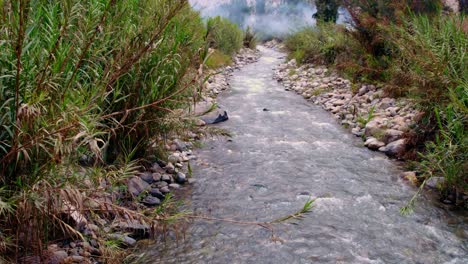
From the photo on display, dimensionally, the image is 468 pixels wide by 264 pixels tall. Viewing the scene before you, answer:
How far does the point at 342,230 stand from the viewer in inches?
157

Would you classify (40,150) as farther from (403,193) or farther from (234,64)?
(234,64)

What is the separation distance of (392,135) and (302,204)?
2.74 m

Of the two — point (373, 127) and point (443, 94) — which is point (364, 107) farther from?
point (443, 94)

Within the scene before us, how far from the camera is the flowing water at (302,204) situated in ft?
11.8

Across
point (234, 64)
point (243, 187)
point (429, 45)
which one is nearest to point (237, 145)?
point (243, 187)

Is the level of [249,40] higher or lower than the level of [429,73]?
lower

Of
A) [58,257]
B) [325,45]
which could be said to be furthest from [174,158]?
[325,45]

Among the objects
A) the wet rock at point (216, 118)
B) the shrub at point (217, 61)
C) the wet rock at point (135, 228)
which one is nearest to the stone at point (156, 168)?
the wet rock at point (135, 228)

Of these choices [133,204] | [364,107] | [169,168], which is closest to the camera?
[133,204]

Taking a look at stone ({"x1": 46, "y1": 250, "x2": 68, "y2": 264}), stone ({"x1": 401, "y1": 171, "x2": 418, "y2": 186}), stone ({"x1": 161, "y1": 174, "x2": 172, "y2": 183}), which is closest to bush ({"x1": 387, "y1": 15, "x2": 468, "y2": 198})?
stone ({"x1": 401, "y1": 171, "x2": 418, "y2": 186})

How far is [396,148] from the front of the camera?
20.1 feet

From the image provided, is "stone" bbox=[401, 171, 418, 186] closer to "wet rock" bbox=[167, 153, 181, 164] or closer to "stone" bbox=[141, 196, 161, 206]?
"wet rock" bbox=[167, 153, 181, 164]

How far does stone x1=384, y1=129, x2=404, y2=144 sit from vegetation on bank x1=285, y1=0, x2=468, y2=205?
0.44m

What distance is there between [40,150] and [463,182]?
4.22 metres
